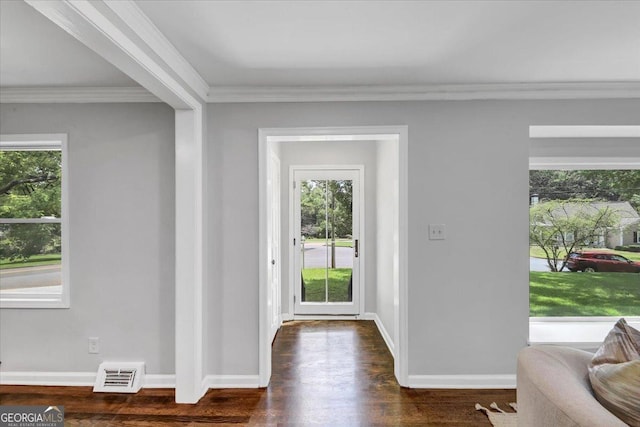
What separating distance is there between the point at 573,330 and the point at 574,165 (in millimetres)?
1518

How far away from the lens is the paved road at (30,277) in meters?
3.15

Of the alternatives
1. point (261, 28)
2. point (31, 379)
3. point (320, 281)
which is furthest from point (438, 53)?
point (31, 379)

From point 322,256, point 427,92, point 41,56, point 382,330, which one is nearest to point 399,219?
point 427,92

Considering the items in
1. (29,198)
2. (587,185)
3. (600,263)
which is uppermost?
(587,185)

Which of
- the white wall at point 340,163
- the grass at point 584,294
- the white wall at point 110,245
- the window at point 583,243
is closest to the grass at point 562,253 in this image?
the window at point 583,243

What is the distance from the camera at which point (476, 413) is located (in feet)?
8.47

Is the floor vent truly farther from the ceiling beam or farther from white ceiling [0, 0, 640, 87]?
white ceiling [0, 0, 640, 87]

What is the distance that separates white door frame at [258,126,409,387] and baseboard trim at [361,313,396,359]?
1.17 feet

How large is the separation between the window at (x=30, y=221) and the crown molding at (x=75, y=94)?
15.5 inches

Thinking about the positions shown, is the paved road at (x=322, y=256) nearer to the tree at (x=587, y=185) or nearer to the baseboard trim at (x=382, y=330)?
the baseboard trim at (x=382, y=330)

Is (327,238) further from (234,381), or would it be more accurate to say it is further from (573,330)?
(573,330)

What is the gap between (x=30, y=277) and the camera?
317 cm

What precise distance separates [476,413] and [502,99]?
7.57ft

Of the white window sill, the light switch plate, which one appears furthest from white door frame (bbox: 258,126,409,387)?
the white window sill
